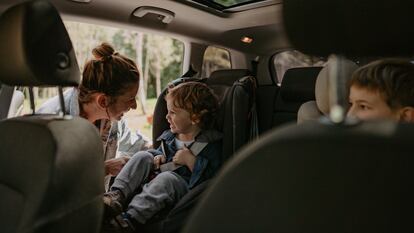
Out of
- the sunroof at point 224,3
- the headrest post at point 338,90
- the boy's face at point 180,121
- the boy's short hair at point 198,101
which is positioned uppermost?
the sunroof at point 224,3

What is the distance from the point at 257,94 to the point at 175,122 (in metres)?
0.78

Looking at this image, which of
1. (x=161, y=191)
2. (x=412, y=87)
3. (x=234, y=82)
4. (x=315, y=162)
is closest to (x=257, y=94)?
(x=234, y=82)

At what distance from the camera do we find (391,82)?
1.40m

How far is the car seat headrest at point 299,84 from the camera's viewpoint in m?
2.83

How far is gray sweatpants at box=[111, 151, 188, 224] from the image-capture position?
228 cm

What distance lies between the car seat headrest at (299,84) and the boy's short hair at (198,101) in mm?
520

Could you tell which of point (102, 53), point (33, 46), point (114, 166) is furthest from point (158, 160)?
point (33, 46)

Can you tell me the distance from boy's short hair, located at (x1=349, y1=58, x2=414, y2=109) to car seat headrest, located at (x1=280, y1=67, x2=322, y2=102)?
1.37 m

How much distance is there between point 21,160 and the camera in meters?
1.53

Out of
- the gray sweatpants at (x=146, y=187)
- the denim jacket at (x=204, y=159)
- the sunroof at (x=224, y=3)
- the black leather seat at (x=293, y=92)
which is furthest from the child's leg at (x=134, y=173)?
the sunroof at (x=224, y=3)

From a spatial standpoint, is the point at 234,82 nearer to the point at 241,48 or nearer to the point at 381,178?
the point at 241,48

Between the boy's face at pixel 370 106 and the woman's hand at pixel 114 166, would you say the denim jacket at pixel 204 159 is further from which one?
the boy's face at pixel 370 106

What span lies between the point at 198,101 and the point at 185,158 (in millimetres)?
316

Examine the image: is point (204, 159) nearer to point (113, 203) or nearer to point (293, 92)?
point (113, 203)
